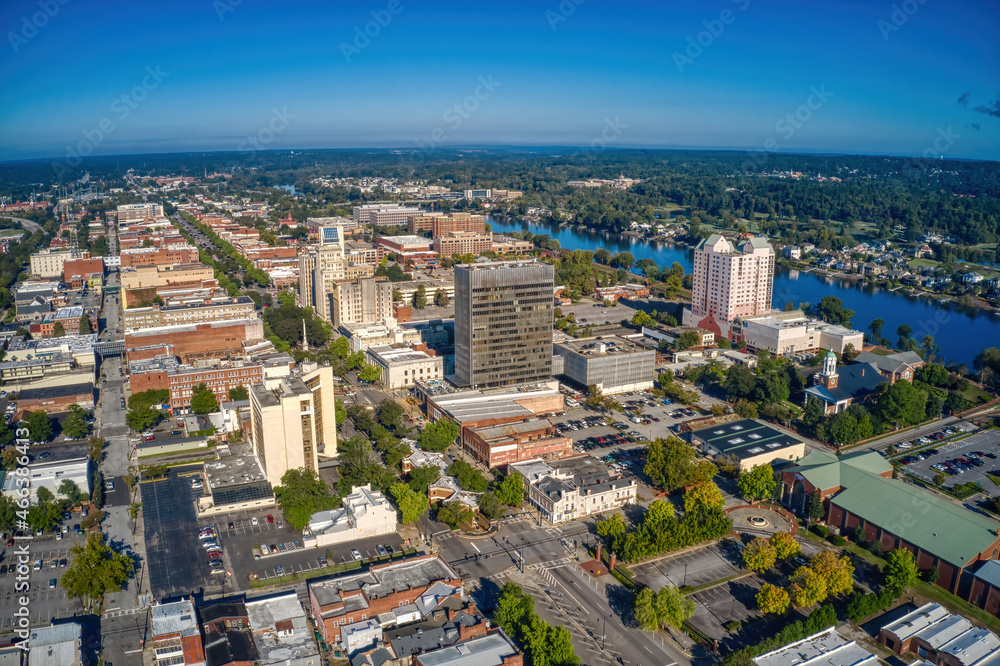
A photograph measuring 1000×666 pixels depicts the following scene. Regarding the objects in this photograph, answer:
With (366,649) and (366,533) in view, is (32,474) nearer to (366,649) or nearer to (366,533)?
(366,533)

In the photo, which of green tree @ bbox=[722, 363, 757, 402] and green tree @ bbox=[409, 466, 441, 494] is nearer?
green tree @ bbox=[409, 466, 441, 494]

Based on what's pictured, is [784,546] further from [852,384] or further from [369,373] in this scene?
[369,373]

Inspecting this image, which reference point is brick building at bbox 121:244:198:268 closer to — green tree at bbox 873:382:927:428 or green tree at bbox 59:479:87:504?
green tree at bbox 59:479:87:504

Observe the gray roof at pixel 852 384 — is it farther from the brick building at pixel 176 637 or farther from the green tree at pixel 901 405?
the brick building at pixel 176 637

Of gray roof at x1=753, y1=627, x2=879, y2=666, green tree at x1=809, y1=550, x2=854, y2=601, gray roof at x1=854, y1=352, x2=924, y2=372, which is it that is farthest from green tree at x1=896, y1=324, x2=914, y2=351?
gray roof at x1=753, y1=627, x2=879, y2=666

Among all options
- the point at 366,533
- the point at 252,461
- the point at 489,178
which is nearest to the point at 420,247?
the point at 252,461
